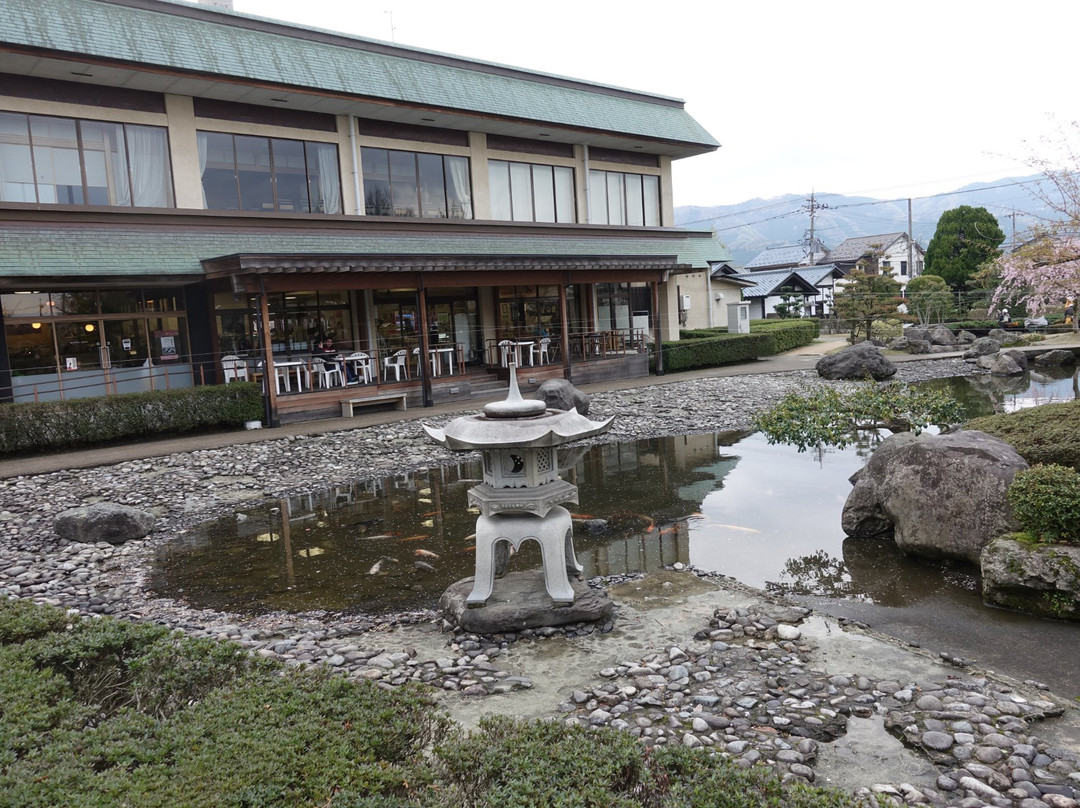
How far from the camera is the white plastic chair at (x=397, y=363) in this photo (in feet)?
69.1

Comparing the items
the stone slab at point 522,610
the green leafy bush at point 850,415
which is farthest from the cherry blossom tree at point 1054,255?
the stone slab at point 522,610

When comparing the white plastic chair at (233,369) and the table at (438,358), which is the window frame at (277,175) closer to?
the white plastic chair at (233,369)

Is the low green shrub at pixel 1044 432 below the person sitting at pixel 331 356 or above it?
below

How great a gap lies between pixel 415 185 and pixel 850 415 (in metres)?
15.1

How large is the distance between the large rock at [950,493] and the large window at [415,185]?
1739 centimetres

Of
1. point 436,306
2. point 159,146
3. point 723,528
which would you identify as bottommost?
point 723,528

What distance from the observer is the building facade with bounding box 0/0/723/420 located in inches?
680

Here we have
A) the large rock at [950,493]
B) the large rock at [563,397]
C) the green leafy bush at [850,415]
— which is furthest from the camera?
the large rock at [563,397]

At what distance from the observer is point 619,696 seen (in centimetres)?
543

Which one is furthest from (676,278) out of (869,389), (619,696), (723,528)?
(619,696)

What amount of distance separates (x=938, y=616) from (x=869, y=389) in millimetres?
7885

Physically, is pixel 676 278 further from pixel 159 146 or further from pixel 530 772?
pixel 530 772

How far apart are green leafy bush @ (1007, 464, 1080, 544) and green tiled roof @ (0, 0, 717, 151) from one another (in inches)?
738

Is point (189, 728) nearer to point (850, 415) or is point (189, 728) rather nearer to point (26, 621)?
point (26, 621)
